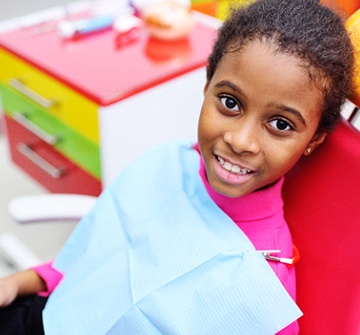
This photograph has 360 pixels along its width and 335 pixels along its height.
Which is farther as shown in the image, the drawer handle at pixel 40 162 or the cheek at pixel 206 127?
the drawer handle at pixel 40 162

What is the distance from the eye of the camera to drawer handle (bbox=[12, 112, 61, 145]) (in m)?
1.47

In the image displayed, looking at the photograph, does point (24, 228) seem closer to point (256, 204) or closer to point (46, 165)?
point (46, 165)

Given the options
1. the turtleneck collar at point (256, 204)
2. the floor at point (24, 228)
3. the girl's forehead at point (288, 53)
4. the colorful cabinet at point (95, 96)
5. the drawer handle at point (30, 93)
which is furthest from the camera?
the floor at point (24, 228)

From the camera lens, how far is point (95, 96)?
1.25 m

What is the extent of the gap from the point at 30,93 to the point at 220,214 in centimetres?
83

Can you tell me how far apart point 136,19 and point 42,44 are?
272 millimetres

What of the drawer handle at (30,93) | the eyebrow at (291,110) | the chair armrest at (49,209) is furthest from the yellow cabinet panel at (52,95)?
the eyebrow at (291,110)

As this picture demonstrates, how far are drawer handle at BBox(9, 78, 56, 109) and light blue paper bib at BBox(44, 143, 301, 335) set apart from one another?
0.50m

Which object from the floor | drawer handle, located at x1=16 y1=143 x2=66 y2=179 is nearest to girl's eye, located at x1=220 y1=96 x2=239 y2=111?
drawer handle, located at x1=16 y1=143 x2=66 y2=179

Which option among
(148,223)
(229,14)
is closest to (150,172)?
(148,223)

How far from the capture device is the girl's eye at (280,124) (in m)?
0.67

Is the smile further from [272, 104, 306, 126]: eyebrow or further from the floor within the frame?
the floor

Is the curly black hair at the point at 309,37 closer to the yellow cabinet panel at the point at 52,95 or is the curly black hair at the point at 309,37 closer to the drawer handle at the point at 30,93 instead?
the yellow cabinet panel at the point at 52,95

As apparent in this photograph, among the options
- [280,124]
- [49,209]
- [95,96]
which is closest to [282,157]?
[280,124]
